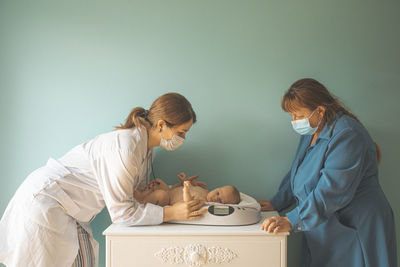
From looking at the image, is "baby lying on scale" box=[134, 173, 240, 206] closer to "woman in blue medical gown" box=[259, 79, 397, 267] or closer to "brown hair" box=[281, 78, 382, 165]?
"woman in blue medical gown" box=[259, 79, 397, 267]

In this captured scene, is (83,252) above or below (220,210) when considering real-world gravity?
below

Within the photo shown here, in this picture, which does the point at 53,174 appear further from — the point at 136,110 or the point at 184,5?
the point at 184,5

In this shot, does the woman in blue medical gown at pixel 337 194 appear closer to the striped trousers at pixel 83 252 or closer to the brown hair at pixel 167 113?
the brown hair at pixel 167 113

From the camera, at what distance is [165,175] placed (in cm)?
201

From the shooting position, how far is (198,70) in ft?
6.58

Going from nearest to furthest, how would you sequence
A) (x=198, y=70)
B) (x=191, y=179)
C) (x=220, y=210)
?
(x=220, y=210) < (x=191, y=179) < (x=198, y=70)

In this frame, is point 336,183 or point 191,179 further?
point 191,179

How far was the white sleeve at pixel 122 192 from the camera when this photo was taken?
1486 mm

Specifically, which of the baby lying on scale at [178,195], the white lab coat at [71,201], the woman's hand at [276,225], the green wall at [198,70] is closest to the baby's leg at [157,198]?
the baby lying on scale at [178,195]

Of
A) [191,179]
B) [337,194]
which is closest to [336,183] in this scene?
[337,194]

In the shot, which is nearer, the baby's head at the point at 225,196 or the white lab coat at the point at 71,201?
the white lab coat at the point at 71,201

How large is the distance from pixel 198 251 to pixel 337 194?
27.2 inches

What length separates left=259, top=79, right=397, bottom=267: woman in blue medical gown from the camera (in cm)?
145

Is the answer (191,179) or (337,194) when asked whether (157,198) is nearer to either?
(191,179)
